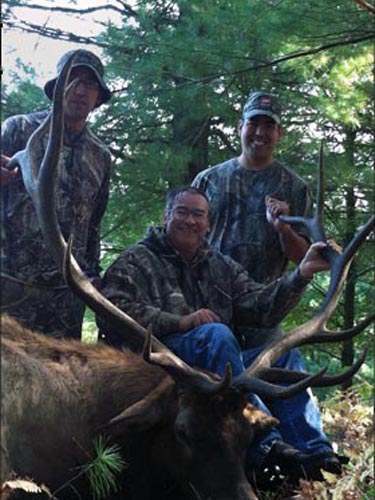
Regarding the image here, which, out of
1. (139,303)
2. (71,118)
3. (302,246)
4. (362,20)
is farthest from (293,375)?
(362,20)

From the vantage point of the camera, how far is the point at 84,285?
14.5 feet

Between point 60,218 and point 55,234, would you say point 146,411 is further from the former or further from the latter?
point 60,218

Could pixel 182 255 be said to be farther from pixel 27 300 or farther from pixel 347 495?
pixel 347 495

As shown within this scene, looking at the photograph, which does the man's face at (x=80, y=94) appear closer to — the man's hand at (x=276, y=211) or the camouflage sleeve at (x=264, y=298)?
the man's hand at (x=276, y=211)

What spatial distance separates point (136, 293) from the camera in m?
5.10

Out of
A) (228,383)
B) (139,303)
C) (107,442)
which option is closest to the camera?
(228,383)

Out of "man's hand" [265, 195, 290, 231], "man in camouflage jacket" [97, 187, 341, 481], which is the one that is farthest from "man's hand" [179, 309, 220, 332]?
"man's hand" [265, 195, 290, 231]

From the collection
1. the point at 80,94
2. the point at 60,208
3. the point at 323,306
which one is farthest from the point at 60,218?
the point at 323,306

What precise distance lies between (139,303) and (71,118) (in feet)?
4.63

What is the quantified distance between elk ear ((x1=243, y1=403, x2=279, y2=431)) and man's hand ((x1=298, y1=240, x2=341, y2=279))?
1160 mm

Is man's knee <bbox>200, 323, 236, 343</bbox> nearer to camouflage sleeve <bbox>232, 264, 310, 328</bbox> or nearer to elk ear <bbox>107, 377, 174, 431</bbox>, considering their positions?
elk ear <bbox>107, 377, 174, 431</bbox>

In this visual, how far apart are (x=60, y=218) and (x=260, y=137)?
60.5 inches

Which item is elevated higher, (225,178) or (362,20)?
(362,20)

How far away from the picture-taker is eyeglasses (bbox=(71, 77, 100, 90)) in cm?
560
